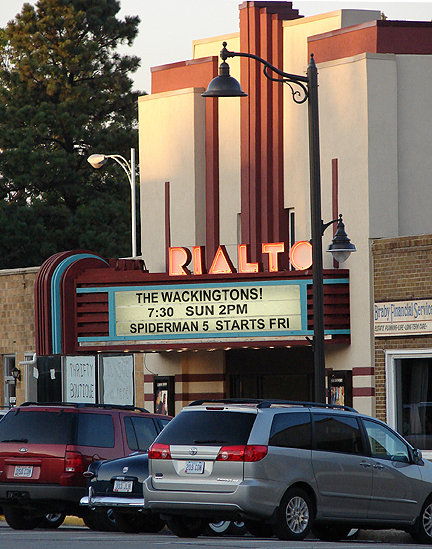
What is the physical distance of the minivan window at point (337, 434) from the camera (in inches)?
714

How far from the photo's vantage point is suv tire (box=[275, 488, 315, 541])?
678 inches

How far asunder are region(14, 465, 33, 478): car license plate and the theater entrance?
13.1 m

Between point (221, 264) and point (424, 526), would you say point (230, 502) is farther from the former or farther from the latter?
point (221, 264)

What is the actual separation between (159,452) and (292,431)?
1687 mm

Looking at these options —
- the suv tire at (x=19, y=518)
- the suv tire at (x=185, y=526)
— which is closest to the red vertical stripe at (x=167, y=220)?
the suv tire at (x=19, y=518)

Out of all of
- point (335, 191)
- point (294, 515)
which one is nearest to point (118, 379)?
point (335, 191)

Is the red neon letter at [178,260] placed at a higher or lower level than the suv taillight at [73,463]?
higher

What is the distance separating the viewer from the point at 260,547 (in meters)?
15.8

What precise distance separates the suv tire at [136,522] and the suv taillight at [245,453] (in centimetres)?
319

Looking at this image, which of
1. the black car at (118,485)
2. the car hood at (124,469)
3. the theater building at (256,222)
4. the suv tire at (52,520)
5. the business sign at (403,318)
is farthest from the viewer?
the theater building at (256,222)

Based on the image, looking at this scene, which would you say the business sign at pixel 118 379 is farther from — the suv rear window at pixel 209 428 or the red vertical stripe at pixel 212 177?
the suv rear window at pixel 209 428

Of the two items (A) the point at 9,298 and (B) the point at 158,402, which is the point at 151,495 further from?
(A) the point at 9,298

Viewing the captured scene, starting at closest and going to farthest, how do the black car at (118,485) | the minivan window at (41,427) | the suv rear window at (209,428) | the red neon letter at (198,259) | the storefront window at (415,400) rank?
1. the suv rear window at (209,428)
2. the black car at (118,485)
3. the minivan window at (41,427)
4. the storefront window at (415,400)
5. the red neon letter at (198,259)

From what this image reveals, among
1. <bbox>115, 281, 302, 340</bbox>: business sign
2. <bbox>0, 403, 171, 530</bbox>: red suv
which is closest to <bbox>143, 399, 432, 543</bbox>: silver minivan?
<bbox>0, 403, 171, 530</bbox>: red suv
